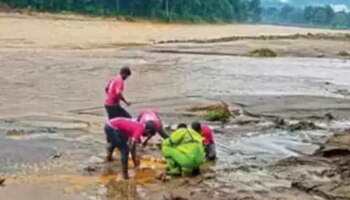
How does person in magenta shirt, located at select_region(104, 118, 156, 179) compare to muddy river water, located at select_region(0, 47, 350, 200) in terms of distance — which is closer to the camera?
muddy river water, located at select_region(0, 47, 350, 200)

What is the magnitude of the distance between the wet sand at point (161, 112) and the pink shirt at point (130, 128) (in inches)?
23.6

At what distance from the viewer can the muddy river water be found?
10.7m

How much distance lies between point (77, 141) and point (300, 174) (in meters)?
4.59

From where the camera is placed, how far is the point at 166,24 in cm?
7900

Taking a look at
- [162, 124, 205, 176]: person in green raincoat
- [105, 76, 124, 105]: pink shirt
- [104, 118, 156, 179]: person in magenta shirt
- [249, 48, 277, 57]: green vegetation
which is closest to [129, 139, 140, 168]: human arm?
[104, 118, 156, 179]: person in magenta shirt

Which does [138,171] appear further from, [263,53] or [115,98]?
[263,53]

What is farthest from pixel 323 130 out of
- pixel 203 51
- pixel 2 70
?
pixel 203 51

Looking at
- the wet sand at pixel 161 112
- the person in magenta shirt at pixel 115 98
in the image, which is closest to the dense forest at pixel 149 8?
the wet sand at pixel 161 112

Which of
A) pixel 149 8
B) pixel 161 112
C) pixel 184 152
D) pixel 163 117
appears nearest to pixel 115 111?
pixel 184 152

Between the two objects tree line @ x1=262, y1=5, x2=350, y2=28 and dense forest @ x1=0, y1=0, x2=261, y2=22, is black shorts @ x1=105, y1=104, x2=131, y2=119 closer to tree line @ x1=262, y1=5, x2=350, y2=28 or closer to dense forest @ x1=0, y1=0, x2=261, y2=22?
dense forest @ x1=0, y1=0, x2=261, y2=22

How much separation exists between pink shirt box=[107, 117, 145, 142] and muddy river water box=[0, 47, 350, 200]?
60 centimetres

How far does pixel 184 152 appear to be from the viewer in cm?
1111

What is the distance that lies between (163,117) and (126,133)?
6.34m

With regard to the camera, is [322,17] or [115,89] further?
[322,17]
